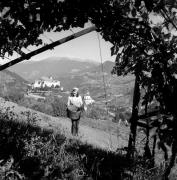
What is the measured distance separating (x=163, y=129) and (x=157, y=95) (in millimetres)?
555

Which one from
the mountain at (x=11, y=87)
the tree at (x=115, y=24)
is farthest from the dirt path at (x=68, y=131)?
the mountain at (x=11, y=87)

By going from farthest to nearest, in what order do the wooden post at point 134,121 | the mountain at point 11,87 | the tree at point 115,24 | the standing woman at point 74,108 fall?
the mountain at point 11,87
the standing woman at point 74,108
the wooden post at point 134,121
the tree at point 115,24

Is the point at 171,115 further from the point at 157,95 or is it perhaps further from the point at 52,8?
the point at 52,8

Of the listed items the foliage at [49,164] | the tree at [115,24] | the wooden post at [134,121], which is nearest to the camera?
the tree at [115,24]

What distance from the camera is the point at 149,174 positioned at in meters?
4.52

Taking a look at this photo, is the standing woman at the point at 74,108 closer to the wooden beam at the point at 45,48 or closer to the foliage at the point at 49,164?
the foliage at the point at 49,164

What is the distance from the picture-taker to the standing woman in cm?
963

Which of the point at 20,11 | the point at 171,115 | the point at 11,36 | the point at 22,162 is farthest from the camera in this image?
the point at 22,162

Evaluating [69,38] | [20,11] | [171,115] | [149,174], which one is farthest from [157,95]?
[149,174]

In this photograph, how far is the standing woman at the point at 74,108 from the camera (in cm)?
963

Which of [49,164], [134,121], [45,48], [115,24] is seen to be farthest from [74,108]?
[115,24]

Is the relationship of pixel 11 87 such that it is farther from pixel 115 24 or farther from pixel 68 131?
pixel 115 24

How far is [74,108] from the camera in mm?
9648

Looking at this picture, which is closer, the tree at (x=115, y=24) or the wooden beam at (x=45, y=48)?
the tree at (x=115, y=24)
